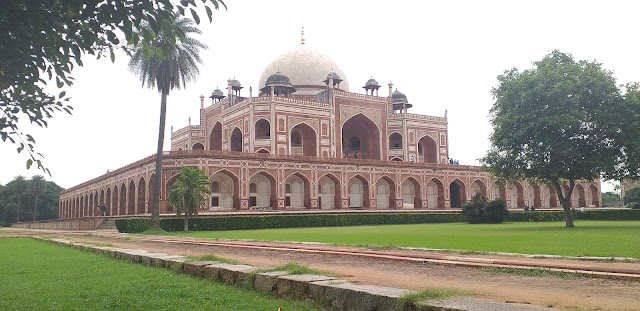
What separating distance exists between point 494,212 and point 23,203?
2305 inches

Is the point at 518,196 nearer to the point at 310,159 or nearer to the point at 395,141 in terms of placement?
the point at 395,141

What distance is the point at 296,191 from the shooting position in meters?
36.2

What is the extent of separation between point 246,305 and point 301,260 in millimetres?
3499

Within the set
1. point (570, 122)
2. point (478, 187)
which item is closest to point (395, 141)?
point (478, 187)

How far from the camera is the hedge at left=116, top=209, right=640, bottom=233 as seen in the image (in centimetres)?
2470

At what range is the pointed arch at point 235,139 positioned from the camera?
4325 centimetres

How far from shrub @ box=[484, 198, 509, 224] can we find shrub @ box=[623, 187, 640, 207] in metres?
30.8

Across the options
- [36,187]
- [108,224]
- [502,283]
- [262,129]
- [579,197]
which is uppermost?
[262,129]

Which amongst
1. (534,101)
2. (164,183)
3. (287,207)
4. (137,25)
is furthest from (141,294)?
(287,207)

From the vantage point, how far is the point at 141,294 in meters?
5.52

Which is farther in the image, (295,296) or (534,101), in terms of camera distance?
(534,101)

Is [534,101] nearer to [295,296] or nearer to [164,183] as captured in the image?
[295,296]

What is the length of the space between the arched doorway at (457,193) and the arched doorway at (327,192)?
37.7ft

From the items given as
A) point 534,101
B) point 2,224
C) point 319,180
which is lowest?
point 2,224
